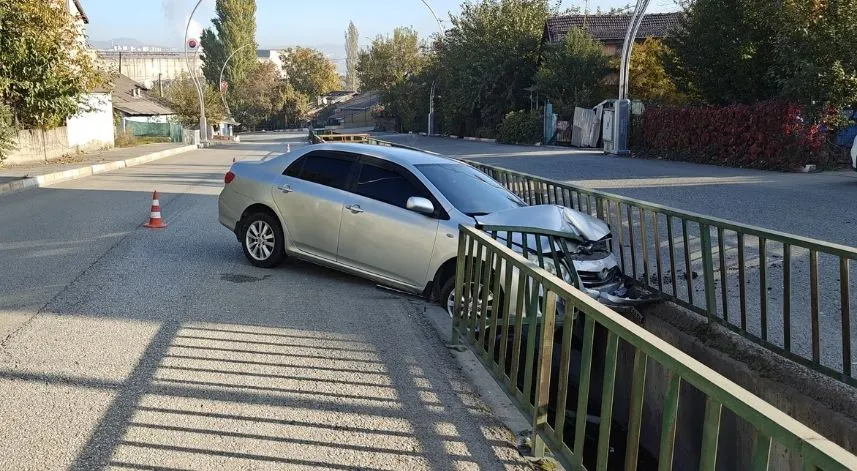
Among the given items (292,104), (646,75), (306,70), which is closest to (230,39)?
(292,104)

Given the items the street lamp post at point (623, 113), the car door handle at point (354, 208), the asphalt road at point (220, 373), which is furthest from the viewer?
the street lamp post at point (623, 113)

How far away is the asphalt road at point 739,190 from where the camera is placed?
1153 cm

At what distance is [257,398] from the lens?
187 inches

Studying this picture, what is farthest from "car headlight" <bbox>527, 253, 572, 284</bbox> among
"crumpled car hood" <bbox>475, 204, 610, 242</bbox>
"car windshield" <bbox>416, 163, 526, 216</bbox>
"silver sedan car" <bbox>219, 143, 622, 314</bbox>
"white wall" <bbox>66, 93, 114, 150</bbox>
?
"white wall" <bbox>66, 93, 114, 150</bbox>

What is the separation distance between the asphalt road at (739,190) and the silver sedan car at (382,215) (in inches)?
200

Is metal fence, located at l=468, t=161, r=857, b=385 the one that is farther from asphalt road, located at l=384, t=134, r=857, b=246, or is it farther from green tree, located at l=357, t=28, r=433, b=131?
green tree, located at l=357, t=28, r=433, b=131

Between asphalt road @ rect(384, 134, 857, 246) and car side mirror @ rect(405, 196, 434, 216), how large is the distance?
570cm

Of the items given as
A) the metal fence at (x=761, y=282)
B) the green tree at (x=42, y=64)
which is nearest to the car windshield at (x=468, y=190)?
the metal fence at (x=761, y=282)

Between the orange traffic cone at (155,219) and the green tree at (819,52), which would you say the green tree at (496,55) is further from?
the orange traffic cone at (155,219)

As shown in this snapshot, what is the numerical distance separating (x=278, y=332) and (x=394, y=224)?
1.85 meters

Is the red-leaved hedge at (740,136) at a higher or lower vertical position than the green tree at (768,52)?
lower

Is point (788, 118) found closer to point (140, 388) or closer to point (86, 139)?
point (140, 388)

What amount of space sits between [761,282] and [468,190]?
3114 mm

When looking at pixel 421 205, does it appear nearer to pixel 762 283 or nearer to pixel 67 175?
pixel 762 283
